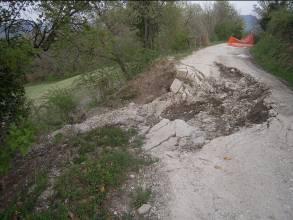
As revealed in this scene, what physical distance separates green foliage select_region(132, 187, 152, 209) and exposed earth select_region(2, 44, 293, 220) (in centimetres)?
12

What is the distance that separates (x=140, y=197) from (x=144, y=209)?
10.7 inches

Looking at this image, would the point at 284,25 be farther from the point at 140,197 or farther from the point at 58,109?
the point at 140,197

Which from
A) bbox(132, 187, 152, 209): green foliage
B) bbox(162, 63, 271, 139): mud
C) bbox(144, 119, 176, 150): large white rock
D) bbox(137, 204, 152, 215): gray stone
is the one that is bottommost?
bbox(137, 204, 152, 215): gray stone

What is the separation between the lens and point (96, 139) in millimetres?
7184

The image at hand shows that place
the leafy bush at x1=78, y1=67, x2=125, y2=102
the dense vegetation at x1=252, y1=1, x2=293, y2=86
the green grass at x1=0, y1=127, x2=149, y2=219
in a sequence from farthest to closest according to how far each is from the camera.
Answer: the leafy bush at x1=78, y1=67, x2=125, y2=102 < the dense vegetation at x1=252, y1=1, x2=293, y2=86 < the green grass at x1=0, y1=127, x2=149, y2=219

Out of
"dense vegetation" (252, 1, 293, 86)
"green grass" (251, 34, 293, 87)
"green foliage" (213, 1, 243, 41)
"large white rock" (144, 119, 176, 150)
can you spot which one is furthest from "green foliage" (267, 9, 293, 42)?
"green foliage" (213, 1, 243, 41)

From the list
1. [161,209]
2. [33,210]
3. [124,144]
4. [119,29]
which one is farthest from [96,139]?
[119,29]

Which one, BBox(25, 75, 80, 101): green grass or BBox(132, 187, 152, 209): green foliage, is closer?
BBox(132, 187, 152, 209): green foliage

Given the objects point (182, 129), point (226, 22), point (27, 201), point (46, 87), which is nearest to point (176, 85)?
point (182, 129)

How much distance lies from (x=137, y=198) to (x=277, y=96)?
535 cm

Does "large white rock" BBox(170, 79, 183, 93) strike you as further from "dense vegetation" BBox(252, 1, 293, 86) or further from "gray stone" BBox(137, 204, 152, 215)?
"gray stone" BBox(137, 204, 152, 215)

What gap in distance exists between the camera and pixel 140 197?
4.75m

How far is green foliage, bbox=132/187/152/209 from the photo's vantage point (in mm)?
4670

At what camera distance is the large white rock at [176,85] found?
9.84m
